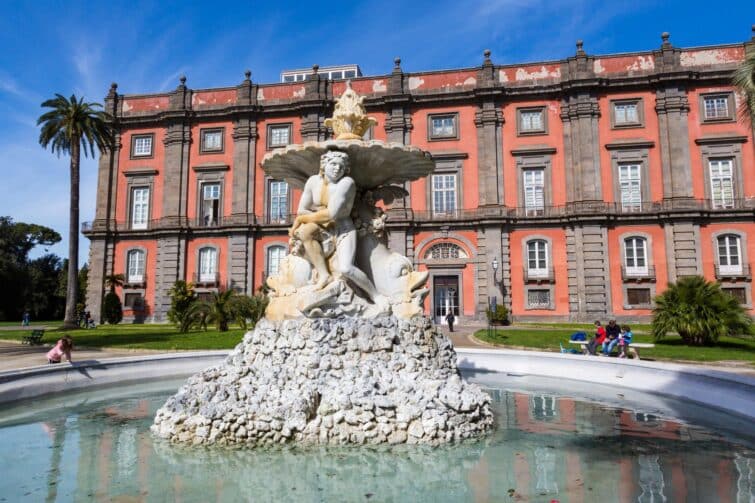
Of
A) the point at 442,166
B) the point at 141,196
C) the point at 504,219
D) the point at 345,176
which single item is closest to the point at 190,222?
the point at 141,196

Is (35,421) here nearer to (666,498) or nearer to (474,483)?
(474,483)

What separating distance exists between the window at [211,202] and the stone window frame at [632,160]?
72.5 feet

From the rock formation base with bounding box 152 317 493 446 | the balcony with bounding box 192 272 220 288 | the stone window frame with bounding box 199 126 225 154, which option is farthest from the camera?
the stone window frame with bounding box 199 126 225 154

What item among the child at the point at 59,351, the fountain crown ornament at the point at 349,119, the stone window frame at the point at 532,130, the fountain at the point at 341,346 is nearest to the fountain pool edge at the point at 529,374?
the child at the point at 59,351

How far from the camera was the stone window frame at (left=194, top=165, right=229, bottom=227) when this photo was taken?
29.5 m

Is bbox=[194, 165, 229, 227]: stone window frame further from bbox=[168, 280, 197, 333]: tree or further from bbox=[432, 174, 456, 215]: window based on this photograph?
bbox=[432, 174, 456, 215]: window

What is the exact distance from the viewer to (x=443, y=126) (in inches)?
1105

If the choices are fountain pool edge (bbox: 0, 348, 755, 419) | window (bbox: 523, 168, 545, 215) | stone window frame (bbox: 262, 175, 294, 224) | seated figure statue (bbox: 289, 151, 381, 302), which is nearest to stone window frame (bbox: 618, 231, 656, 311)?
window (bbox: 523, 168, 545, 215)

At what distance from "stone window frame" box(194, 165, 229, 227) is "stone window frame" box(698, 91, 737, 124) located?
26034 mm

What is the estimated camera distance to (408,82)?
28688 mm

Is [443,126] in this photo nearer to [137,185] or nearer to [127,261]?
[137,185]

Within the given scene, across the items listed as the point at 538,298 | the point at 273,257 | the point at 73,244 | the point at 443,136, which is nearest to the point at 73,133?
the point at 73,244

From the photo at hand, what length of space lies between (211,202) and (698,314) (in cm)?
2512

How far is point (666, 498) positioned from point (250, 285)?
26.8m
